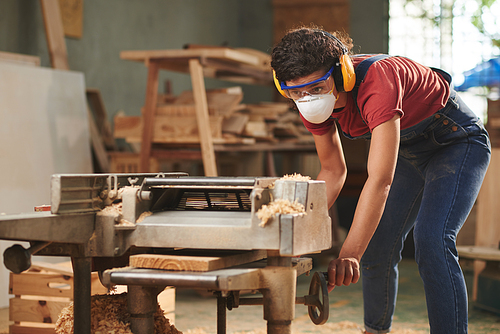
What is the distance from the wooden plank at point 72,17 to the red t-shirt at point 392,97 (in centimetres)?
392

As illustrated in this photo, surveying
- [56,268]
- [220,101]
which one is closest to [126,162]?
[220,101]

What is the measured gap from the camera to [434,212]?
1870 mm

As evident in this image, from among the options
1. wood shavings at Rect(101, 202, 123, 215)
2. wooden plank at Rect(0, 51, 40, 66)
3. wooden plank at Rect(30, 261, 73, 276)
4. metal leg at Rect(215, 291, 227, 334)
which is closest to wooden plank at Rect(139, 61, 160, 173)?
wooden plank at Rect(0, 51, 40, 66)

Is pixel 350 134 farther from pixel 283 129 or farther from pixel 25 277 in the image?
pixel 283 129

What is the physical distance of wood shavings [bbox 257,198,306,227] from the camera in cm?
139

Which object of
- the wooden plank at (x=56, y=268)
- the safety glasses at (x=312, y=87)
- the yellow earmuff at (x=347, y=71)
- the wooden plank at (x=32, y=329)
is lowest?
the wooden plank at (x=32, y=329)

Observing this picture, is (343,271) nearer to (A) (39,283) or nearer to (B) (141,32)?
(A) (39,283)

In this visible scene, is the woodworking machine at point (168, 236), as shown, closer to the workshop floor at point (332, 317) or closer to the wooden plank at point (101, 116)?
the workshop floor at point (332, 317)

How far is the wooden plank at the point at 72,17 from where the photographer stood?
5.23 metres

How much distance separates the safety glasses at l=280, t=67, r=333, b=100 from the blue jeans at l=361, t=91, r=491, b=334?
40 cm

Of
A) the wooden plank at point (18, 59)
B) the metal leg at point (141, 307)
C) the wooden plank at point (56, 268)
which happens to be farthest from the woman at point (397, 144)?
the wooden plank at point (18, 59)

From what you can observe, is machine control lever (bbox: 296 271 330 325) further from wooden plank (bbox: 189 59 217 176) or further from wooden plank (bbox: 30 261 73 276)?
wooden plank (bbox: 189 59 217 176)

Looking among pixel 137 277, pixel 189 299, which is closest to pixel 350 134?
pixel 137 277

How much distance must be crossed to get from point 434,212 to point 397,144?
336mm
